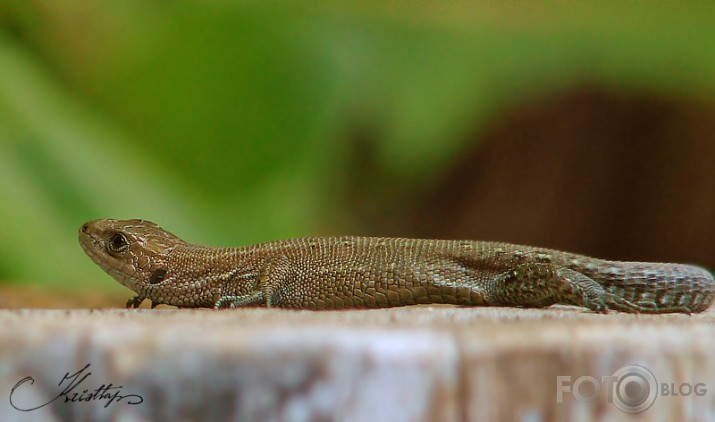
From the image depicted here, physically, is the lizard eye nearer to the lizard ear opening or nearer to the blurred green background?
the lizard ear opening

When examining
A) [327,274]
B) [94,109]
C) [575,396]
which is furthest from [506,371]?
[94,109]

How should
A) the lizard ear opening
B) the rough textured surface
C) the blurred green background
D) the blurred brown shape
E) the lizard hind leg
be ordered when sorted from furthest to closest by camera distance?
the blurred brown shape, the blurred green background, the lizard ear opening, the lizard hind leg, the rough textured surface

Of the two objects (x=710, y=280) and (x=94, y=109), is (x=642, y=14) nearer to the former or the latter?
(x=710, y=280)

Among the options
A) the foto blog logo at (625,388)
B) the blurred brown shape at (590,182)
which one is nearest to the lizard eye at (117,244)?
the foto blog logo at (625,388)

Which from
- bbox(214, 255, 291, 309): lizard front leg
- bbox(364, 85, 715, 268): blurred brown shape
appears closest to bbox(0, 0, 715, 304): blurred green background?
bbox(364, 85, 715, 268): blurred brown shape

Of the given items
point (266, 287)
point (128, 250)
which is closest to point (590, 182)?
point (266, 287)
